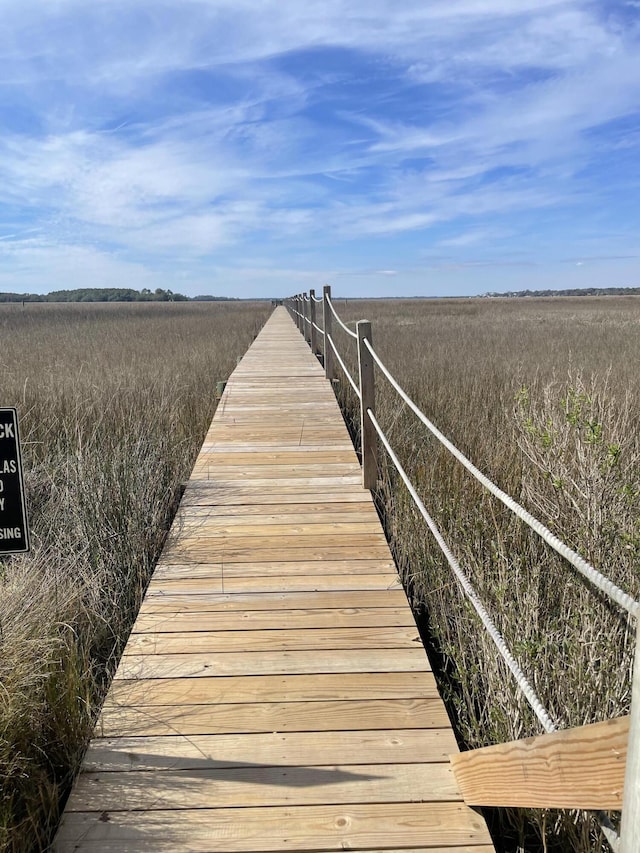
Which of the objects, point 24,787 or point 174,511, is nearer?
point 24,787

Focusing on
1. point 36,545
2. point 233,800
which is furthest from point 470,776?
point 36,545

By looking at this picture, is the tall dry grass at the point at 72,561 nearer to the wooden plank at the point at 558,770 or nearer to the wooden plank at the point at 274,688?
the wooden plank at the point at 274,688

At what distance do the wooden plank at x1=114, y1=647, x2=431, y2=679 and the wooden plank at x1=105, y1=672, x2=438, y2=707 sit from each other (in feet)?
0.10

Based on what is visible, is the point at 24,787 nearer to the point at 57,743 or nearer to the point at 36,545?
the point at 57,743

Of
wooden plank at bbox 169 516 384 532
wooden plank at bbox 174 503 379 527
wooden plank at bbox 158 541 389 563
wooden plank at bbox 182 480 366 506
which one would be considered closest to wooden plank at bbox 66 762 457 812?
wooden plank at bbox 158 541 389 563

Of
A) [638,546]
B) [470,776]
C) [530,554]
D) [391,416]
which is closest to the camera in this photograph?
[470,776]

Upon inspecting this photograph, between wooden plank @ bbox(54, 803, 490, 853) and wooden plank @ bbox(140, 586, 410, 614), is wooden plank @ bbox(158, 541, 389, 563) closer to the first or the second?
wooden plank @ bbox(140, 586, 410, 614)

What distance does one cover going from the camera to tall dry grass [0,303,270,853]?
71.5 inches

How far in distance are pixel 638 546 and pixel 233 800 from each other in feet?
5.36

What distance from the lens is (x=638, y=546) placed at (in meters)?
2.33

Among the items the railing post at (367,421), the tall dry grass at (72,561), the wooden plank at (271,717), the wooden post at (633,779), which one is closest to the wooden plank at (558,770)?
the wooden post at (633,779)

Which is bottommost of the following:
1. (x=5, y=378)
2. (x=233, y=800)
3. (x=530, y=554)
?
(x=233, y=800)

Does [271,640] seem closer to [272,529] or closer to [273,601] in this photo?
[273,601]

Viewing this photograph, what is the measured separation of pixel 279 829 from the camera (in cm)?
165
